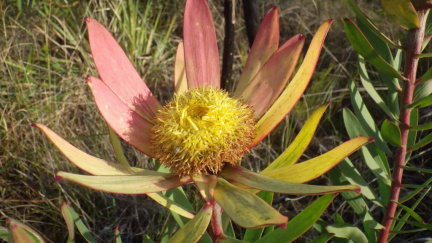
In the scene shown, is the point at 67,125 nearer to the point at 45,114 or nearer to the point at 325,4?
the point at 45,114

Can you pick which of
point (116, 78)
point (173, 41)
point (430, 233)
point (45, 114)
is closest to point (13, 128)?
point (45, 114)

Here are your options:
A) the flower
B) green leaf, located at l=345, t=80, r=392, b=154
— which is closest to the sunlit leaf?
the flower

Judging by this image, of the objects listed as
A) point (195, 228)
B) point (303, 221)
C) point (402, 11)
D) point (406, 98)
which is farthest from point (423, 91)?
point (195, 228)

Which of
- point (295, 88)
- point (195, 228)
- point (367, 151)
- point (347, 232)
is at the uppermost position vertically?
point (295, 88)

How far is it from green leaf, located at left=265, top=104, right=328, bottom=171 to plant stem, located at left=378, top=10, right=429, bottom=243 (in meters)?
0.29

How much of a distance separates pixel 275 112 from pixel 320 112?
0.13 meters

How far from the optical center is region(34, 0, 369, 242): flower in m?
0.92

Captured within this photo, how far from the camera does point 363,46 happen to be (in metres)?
1.10

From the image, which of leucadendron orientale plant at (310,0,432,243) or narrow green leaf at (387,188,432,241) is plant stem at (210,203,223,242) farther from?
narrow green leaf at (387,188,432,241)

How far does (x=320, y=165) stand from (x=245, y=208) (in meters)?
0.15

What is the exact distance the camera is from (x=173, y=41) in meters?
3.45

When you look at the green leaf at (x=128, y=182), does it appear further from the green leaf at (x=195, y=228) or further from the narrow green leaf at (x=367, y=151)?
the narrow green leaf at (x=367, y=151)

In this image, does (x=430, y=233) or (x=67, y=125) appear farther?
(x=67, y=125)

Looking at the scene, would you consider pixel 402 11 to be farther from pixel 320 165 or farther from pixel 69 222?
pixel 69 222
